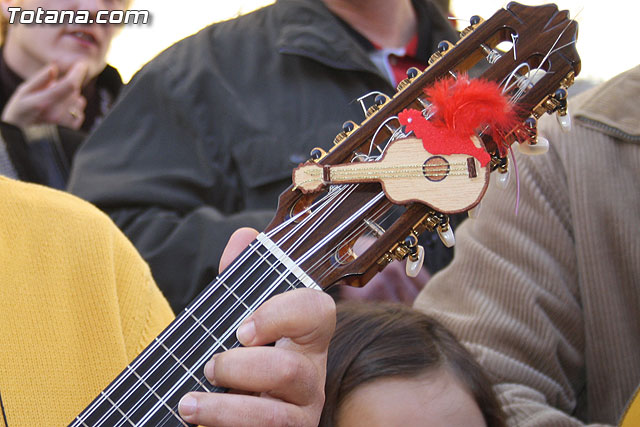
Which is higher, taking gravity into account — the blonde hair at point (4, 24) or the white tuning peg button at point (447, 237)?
the blonde hair at point (4, 24)

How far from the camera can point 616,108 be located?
1497mm

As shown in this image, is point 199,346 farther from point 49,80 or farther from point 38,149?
point 49,80

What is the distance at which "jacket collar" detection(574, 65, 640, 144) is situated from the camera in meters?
1.47

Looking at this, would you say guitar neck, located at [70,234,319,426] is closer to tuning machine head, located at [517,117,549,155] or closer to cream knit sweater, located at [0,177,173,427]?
cream knit sweater, located at [0,177,173,427]

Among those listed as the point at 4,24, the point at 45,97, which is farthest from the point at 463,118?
the point at 4,24

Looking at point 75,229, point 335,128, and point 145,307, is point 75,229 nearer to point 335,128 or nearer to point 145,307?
point 145,307

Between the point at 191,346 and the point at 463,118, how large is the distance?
1.24ft

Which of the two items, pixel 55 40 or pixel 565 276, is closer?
pixel 565 276

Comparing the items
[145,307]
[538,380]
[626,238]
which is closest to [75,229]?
[145,307]

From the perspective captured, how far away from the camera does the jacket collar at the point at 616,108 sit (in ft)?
4.82

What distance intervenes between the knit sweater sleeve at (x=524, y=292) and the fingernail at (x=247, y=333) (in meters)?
0.74

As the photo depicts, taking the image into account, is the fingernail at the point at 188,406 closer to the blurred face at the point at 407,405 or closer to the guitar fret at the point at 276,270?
the guitar fret at the point at 276,270

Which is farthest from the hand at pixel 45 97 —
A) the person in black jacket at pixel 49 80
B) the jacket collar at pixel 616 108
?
the jacket collar at pixel 616 108

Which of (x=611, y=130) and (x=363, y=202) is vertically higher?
(x=363, y=202)
